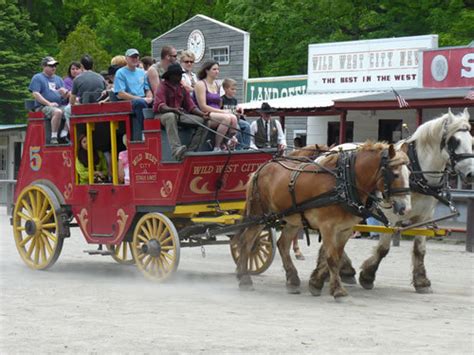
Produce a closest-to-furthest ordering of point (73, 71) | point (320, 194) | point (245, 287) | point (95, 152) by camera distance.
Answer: point (320, 194) → point (245, 287) → point (95, 152) → point (73, 71)

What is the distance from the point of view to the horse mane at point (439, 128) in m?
11.3

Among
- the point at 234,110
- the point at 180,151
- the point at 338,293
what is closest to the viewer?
the point at 338,293

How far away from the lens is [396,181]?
10031 millimetres

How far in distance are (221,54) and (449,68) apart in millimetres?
10990

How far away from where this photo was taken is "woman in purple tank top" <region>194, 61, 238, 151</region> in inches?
469

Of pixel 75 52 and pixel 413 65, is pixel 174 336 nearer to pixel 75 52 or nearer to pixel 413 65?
pixel 413 65

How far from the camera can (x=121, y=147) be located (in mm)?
12680

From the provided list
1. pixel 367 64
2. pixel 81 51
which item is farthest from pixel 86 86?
pixel 81 51

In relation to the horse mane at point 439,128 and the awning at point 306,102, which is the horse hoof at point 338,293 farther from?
the awning at point 306,102

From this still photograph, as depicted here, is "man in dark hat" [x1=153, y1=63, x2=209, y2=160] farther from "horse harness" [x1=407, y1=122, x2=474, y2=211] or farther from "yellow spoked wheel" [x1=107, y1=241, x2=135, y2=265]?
"horse harness" [x1=407, y1=122, x2=474, y2=211]

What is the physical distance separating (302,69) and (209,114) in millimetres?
26515

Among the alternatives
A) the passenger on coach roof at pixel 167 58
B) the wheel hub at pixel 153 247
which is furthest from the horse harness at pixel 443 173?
the passenger on coach roof at pixel 167 58

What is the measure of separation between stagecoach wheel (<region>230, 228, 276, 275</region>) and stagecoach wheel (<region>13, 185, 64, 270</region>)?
7.55 ft

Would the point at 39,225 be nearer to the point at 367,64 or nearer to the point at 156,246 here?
the point at 156,246
